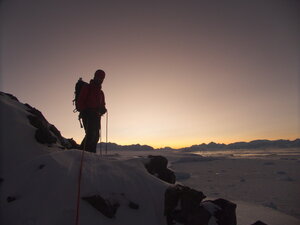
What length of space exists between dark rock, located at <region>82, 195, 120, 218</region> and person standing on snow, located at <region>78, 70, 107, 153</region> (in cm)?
268

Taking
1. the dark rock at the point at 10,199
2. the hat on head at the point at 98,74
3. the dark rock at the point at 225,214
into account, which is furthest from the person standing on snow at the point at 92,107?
the dark rock at the point at 225,214

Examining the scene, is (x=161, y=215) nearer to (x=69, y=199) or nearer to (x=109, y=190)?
(x=109, y=190)

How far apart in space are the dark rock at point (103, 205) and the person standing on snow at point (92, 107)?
2683 millimetres

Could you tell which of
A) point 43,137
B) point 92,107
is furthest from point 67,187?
point 92,107

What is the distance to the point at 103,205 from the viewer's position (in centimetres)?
389

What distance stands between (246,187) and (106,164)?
19.4 meters

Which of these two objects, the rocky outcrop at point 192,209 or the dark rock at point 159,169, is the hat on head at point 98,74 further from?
the rocky outcrop at point 192,209

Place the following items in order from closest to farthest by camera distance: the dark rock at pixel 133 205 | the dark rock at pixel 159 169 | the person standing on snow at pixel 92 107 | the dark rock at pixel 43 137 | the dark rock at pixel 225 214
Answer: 1. the dark rock at pixel 133 205
2. the dark rock at pixel 225 214
3. the dark rock at pixel 159 169
4. the dark rock at pixel 43 137
5. the person standing on snow at pixel 92 107

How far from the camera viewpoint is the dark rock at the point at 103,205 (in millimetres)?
3857

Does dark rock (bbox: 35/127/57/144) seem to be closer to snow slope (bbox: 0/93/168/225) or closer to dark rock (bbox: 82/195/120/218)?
snow slope (bbox: 0/93/168/225)

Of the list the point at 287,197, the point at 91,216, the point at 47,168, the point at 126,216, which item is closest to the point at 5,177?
the point at 47,168

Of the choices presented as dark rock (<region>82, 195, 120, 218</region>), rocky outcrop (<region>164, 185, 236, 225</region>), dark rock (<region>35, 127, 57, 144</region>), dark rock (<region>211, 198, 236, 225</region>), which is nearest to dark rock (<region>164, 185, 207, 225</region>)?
rocky outcrop (<region>164, 185, 236, 225</region>)

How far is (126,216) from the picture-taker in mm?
3996

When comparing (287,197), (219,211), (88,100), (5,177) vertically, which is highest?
(88,100)
